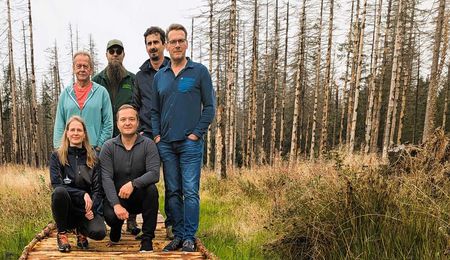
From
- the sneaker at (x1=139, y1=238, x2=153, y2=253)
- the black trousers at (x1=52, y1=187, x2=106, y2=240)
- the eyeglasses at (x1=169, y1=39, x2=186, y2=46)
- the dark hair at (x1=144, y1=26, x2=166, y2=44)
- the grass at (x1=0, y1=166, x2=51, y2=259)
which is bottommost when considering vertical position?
the grass at (x1=0, y1=166, x2=51, y2=259)

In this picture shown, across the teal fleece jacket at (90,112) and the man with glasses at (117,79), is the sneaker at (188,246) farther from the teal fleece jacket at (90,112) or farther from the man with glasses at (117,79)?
the teal fleece jacket at (90,112)

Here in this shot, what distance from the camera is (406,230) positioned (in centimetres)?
323

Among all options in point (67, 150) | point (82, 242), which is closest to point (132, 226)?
point (82, 242)

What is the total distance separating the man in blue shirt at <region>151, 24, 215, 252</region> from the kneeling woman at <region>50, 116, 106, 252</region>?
845 mm

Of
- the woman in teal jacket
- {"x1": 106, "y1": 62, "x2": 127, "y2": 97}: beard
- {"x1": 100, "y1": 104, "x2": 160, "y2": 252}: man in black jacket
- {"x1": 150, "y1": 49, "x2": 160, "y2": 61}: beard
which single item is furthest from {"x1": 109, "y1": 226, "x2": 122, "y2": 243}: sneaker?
{"x1": 150, "y1": 49, "x2": 160, "y2": 61}: beard

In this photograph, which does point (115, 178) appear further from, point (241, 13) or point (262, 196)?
point (241, 13)

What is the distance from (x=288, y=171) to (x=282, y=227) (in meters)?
4.49

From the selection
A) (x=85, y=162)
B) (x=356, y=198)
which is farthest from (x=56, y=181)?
(x=356, y=198)

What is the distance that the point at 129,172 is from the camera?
409 centimetres

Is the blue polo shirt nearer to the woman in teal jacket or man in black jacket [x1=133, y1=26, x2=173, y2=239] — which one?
man in black jacket [x1=133, y1=26, x2=173, y2=239]

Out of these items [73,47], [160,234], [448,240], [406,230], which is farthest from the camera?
[73,47]

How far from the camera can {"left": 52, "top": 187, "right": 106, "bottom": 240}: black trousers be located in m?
3.82

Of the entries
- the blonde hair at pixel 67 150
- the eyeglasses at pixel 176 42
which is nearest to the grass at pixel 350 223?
the blonde hair at pixel 67 150

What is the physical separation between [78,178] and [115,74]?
1.74 meters
